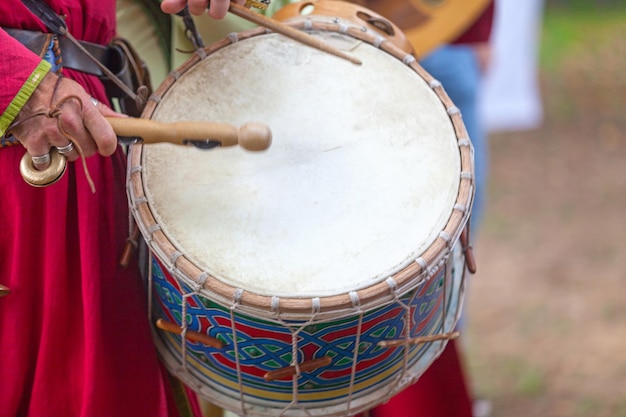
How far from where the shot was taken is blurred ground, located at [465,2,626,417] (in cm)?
246

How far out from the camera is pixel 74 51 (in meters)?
1.20

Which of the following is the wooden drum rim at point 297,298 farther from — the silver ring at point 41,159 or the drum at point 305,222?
the silver ring at point 41,159

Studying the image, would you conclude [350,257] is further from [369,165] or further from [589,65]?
[589,65]

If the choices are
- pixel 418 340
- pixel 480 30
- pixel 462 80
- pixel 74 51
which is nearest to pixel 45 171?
pixel 74 51

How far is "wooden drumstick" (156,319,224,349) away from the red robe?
8 cm

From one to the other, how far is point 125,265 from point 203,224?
0.51 ft

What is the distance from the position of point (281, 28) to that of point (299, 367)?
51 cm

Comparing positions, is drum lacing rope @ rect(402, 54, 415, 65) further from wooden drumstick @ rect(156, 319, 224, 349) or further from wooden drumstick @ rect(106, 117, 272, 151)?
wooden drumstick @ rect(156, 319, 224, 349)

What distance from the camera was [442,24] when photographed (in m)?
2.07

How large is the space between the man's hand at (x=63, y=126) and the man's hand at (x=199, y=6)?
22cm

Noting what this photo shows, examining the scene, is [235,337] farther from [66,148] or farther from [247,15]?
[247,15]

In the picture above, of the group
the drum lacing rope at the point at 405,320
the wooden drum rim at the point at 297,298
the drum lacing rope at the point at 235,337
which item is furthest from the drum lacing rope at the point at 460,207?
the drum lacing rope at the point at 235,337

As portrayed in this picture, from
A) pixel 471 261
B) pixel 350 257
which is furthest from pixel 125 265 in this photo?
pixel 471 261

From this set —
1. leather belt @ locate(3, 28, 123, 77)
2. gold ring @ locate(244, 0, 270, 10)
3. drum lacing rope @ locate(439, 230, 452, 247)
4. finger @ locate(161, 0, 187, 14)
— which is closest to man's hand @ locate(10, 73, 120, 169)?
leather belt @ locate(3, 28, 123, 77)
